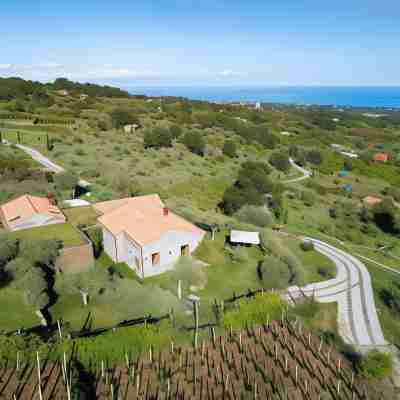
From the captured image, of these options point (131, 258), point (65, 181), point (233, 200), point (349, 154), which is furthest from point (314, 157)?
point (131, 258)

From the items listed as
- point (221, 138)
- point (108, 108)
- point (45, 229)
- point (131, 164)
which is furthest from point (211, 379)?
point (108, 108)

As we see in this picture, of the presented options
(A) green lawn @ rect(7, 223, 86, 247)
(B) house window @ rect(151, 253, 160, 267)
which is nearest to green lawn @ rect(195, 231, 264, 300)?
(B) house window @ rect(151, 253, 160, 267)

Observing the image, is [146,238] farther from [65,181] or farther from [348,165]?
[348,165]

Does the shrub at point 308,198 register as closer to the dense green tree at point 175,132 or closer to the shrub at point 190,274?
the dense green tree at point 175,132

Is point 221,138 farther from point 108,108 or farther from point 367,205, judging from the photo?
point 367,205

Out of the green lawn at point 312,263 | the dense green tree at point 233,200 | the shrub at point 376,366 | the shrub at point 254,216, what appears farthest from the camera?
the dense green tree at point 233,200

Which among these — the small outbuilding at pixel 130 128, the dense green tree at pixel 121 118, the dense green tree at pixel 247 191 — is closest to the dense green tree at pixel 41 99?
the dense green tree at pixel 121 118
